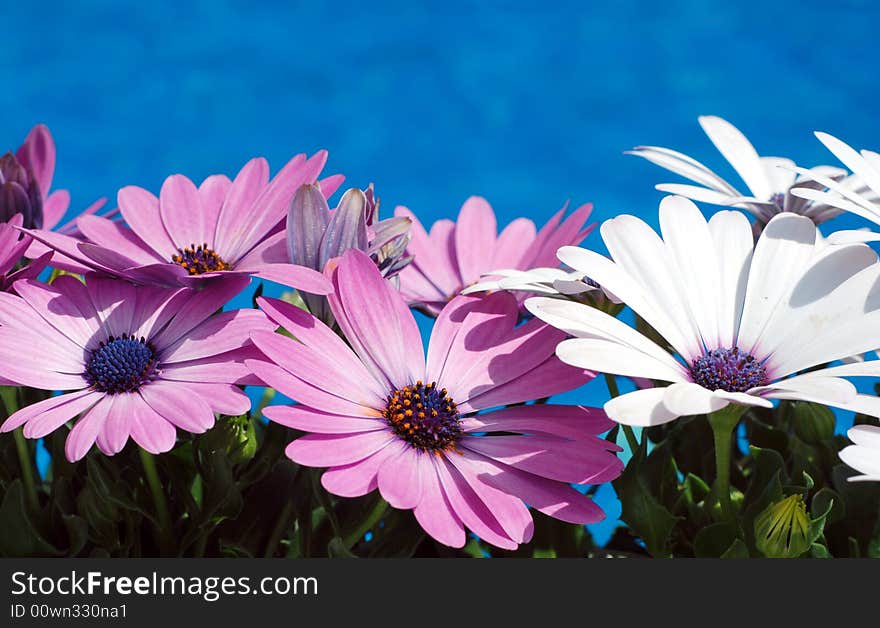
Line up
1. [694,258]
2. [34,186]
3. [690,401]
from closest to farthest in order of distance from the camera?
[690,401]
[694,258]
[34,186]

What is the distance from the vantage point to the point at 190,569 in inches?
15.2

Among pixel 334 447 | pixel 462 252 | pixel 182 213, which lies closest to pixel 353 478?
pixel 334 447

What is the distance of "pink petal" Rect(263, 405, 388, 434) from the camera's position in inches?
14.8

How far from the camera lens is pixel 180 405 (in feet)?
1.28

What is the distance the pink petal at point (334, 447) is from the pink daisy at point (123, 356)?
3cm

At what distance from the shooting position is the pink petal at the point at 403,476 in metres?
0.37

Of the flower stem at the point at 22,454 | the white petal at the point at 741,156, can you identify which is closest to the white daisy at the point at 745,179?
the white petal at the point at 741,156

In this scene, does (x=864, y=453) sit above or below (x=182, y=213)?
below

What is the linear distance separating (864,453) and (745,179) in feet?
0.95

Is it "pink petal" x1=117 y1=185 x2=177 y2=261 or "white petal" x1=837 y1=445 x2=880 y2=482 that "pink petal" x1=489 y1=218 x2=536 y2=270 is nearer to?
"pink petal" x1=117 y1=185 x2=177 y2=261

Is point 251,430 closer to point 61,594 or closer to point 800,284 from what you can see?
point 61,594

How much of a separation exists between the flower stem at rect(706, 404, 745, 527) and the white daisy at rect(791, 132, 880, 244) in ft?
0.27

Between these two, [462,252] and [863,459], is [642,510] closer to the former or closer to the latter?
[863,459]

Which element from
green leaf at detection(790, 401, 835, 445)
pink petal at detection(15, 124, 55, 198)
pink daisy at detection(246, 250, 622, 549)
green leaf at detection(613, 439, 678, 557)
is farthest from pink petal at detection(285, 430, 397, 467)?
pink petal at detection(15, 124, 55, 198)
